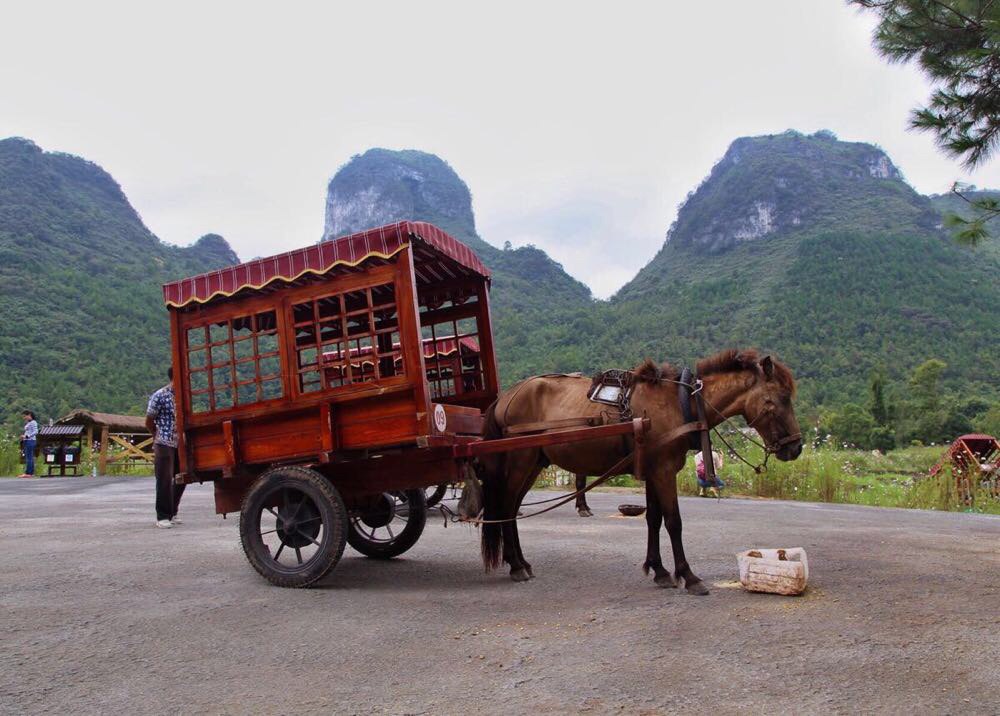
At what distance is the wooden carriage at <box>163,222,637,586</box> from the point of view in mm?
5195

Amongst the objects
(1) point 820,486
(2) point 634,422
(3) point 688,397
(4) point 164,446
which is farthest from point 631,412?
(1) point 820,486

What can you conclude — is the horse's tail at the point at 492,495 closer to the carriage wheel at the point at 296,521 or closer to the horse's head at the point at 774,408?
the carriage wheel at the point at 296,521

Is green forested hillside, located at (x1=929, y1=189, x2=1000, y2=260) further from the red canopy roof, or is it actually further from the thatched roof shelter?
the thatched roof shelter

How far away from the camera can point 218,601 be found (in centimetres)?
474

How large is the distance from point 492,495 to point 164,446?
454cm

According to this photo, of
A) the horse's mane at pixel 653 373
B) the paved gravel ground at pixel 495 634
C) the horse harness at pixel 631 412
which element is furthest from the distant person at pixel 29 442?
the horse's mane at pixel 653 373

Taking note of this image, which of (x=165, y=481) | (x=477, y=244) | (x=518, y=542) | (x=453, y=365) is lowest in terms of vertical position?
(x=518, y=542)

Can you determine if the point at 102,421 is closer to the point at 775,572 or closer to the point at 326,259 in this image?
the point at 326,259

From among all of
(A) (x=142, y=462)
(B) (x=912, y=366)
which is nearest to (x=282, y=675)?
(A) (x=142, y=462)

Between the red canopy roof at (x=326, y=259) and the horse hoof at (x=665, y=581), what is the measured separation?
2.92 m

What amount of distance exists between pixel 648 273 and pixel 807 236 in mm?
21027

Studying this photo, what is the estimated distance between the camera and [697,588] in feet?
15.6

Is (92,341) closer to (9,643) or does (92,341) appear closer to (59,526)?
(59,526)

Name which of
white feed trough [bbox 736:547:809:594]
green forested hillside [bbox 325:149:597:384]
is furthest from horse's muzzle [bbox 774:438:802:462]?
green forested hillside [bbox 325:149:597:384]
